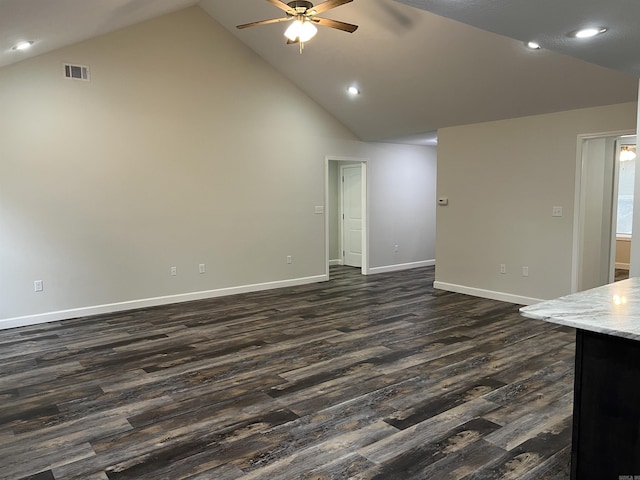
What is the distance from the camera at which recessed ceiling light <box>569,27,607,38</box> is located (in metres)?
2.34

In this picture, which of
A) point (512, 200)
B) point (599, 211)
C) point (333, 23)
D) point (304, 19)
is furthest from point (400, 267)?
point (304, 19)

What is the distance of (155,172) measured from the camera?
5.88m

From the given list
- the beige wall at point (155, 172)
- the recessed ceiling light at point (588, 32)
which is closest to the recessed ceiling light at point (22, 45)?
the beige wall at point (155, 172)

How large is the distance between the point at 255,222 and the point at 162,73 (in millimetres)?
2418

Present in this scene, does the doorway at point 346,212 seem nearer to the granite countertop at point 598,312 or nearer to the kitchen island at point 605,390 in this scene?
the granite countertop at point 598,312

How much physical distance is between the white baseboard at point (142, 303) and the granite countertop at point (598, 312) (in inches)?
201

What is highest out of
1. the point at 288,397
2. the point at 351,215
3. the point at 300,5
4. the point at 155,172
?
the point at 300,5

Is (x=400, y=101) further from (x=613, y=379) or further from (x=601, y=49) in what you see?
(x=613, y=379)

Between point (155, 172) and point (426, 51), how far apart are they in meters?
3.70

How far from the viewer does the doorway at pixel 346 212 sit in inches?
352

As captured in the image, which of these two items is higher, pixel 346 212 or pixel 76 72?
pixel 76 72

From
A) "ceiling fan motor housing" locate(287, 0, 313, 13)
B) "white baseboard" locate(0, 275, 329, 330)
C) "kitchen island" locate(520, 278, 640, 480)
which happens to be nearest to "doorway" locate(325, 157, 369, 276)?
"white baseboard" locate(0, 275, 329, 330)

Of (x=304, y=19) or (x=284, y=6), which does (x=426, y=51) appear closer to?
(x=304, y=19)

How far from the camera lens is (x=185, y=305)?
601 cm
